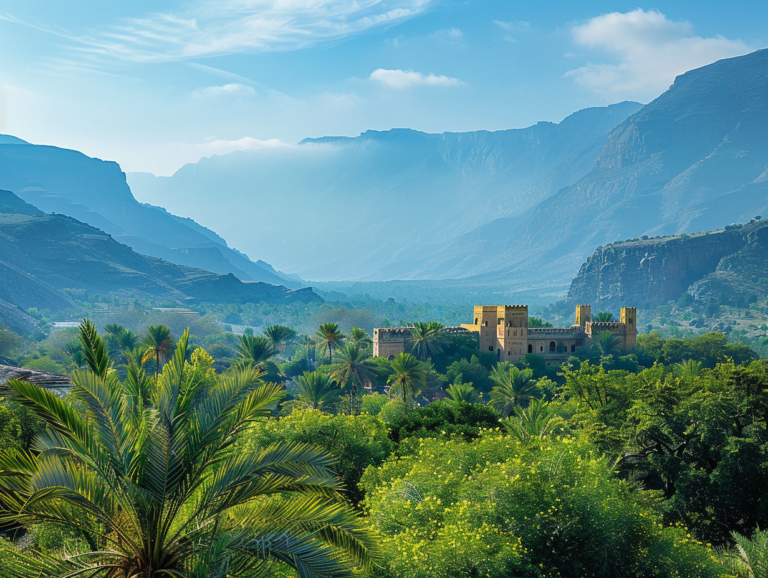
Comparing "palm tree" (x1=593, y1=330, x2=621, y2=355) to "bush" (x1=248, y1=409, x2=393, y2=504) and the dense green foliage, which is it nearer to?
the dense green foliage

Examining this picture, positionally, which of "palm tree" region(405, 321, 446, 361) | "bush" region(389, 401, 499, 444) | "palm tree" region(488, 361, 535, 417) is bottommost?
"palm tree" region(488, 361, 535, 417)

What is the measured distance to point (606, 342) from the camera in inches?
3553

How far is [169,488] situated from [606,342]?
84.3 metres

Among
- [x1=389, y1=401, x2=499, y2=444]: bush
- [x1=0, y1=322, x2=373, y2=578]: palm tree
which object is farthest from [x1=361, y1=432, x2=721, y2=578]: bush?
[x1=389, y1=401, x2=499, y2=444]: bush

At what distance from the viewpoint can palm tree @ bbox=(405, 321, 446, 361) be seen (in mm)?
81938

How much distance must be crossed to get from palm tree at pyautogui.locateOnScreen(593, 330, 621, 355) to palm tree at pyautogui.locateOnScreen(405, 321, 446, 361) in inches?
798

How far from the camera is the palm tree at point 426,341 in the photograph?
81938mm

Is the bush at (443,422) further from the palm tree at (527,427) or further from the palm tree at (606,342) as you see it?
the palm tree at (606,342)

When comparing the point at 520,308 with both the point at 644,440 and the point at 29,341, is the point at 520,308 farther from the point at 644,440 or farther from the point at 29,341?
the point at 29,341

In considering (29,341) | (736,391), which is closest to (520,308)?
(736,391)

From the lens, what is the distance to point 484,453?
21828 millimetres

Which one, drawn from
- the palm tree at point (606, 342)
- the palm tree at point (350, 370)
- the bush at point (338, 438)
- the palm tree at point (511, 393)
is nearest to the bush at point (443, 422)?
the bush at point (338, 438)

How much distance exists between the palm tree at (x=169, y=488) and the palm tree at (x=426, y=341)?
6985 centimetres

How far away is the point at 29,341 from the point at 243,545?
13772 centimetres
